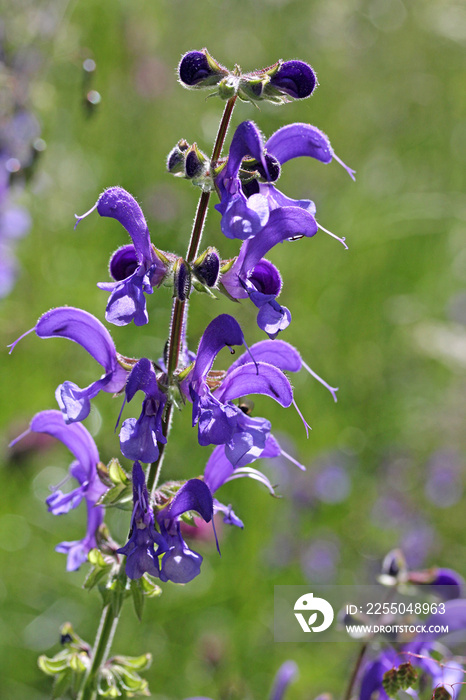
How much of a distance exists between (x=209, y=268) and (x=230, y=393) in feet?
1.06

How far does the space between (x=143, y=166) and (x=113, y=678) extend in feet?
15.1

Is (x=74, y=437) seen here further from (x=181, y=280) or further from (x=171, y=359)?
(x=181, y=280)

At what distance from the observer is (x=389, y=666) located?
1.99m

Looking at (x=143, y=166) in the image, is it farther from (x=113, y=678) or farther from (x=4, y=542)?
(x=113, y=678)

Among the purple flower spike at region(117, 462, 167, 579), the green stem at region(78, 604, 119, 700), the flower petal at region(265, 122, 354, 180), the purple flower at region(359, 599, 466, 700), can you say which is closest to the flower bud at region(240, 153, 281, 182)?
the flower petal at region(265, 122, 354, 180)

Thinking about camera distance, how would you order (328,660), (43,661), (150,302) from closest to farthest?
(43,661) < (328,660) < (150,302)

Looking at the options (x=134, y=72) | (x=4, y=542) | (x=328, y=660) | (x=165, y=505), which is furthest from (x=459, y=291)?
(x=165, y=505)

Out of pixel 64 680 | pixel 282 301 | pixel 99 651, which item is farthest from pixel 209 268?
pixel 282 301

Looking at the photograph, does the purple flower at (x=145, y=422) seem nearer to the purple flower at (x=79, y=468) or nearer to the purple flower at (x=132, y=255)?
the purple flower at (x=132, y=255)

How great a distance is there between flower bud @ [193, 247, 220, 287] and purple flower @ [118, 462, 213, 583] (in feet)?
1.39

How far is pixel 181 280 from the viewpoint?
A: 4.99ft

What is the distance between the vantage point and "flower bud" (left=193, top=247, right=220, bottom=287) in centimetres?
154


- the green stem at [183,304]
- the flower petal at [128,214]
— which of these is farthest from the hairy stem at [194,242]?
the flower petal at [128,214]
